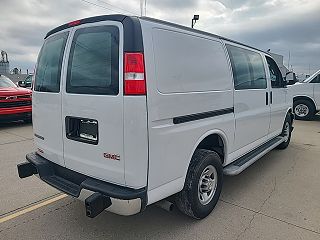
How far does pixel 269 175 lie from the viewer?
4.62m

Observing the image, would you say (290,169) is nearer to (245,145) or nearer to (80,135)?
(245,145)

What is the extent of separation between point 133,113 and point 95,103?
43 centimetres

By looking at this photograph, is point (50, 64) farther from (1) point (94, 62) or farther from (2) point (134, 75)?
(2) point (134, 75)

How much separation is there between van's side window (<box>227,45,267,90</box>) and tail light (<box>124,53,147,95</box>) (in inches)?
70.0

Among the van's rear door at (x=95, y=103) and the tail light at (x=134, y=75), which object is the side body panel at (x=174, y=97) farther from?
the van's rear door at (x=95, y=103)

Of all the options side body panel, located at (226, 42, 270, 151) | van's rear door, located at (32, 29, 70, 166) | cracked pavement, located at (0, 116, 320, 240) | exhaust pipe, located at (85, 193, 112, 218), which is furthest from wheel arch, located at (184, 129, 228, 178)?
van's rear door, located at (32, 29, 70, 166)

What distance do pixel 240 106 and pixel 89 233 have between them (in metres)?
2.53

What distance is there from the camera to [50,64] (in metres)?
3.13

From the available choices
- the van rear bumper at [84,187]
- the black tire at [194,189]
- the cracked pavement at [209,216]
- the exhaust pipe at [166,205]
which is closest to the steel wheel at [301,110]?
the cracked pavement at [209,216]

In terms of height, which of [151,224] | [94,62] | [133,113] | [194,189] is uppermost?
[94,62]

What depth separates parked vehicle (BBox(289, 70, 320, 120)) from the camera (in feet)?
35.6

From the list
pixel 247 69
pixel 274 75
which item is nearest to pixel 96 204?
pixel 247 69

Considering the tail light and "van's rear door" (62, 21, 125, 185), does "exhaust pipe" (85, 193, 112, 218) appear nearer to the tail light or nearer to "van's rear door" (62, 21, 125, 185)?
"van's rear door" (62, 21, 125, 185)

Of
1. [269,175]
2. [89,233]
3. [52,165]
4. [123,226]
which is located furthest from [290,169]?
[52,165]
